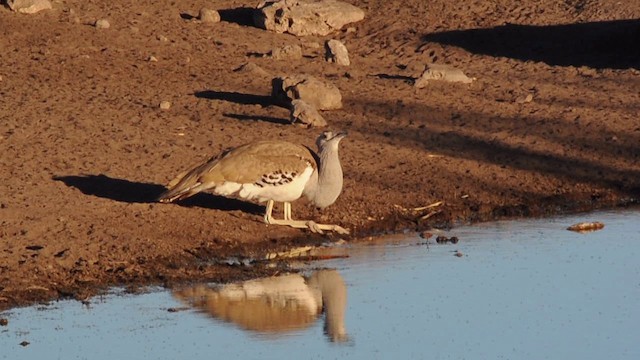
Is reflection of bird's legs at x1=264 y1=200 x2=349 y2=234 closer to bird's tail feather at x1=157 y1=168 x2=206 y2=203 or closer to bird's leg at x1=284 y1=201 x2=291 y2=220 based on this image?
bird's leg at x1=284 y1=201 x2=291 y2=220

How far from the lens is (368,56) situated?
17703 mm

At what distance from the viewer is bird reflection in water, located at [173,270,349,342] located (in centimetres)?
855

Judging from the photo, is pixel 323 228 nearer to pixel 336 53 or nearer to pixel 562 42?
pixel 336 53

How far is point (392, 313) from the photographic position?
8.73 metres

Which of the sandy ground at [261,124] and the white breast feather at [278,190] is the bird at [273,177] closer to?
the white breast feather at [278,190]

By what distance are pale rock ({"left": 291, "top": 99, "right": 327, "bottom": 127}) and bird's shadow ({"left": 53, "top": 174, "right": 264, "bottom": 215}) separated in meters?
2.49

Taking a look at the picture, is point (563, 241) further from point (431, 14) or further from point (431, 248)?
point (431, 14)

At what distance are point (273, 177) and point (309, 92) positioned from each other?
418cm

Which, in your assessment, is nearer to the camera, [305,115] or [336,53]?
[305,115]

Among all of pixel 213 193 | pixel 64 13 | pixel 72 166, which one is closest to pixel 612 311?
pixel 213 193

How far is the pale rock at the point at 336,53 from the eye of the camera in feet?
55.7

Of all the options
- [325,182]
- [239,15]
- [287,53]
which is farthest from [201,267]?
[239,15]

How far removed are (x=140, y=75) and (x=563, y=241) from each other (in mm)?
6881

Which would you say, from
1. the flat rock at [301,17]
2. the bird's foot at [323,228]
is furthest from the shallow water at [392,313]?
the flat rock at [301,17]
